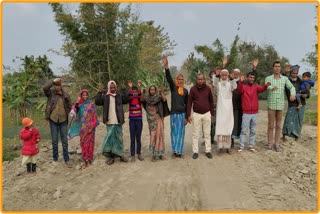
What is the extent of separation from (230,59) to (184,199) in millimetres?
18926

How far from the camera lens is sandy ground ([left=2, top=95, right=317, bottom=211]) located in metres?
4.16

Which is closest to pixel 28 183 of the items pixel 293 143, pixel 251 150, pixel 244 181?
pixel 244 181

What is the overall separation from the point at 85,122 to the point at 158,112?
148 cm

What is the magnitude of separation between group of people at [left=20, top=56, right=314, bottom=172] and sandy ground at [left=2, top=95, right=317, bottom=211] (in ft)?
1.14

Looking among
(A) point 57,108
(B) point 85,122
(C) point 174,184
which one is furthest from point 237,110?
(A) point 57,108

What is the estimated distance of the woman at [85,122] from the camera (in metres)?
5.83

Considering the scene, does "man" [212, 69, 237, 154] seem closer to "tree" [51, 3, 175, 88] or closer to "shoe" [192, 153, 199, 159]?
"shoe" [192, 153, 199, 159]

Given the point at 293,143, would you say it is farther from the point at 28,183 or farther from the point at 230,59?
the point at 230,59

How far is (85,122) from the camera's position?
230 inches

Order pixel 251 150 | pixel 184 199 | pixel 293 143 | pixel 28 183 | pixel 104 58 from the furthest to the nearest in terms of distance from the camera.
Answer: pixel 104 58, pixel 293 143, pixel 251 150, pixel 28 183, pixel 184 199

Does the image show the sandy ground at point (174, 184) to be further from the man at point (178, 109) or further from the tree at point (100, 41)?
the tree at point (100, 41)

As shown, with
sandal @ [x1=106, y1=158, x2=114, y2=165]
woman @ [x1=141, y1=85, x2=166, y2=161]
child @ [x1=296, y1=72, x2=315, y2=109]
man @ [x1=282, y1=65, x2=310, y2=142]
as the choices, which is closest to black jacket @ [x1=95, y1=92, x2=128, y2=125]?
woman @ [x1=141, y1=85, x2=166, y2=161]

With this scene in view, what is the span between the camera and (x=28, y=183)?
5.18m

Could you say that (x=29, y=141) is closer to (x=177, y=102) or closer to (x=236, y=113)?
(x=177, y=102)
